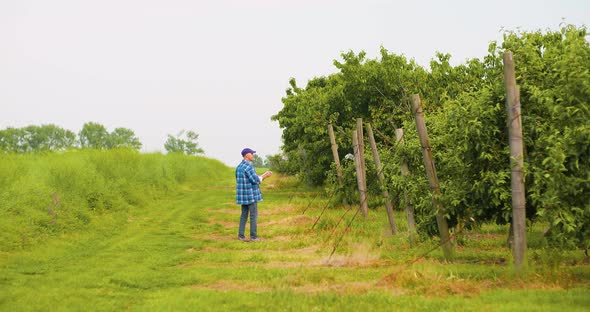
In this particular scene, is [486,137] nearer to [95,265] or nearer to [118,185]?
[95,265]

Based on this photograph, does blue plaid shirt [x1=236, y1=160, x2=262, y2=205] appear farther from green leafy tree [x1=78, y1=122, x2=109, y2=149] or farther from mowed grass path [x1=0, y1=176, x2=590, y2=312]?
green leafy tree [x1=78, y1=122, x2=109, y2=149]

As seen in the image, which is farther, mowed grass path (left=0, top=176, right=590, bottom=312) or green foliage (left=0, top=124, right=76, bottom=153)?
green foliage (left=0, top=124, right=76, bottom=153)

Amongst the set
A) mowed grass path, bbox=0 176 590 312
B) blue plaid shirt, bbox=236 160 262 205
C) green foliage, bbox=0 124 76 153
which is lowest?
mowed grass path, bbox=0 176 590 312

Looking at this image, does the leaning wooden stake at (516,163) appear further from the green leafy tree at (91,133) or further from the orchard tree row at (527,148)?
the green leafy tree at (91,133)

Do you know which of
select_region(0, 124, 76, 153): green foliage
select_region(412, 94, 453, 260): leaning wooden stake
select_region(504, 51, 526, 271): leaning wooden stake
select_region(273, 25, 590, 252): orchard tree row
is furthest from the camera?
select_region(0, 124, 76, 153): green foliage

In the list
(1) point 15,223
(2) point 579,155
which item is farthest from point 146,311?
(1) point 15,223

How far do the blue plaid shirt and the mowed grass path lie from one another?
43.5 inches

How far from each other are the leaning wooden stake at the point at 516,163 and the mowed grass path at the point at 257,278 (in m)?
0.58

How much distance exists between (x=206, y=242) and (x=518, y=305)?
8.65 m

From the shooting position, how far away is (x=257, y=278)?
866 centimetres

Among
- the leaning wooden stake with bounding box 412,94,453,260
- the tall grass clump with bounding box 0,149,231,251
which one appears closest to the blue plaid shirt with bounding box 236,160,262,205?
the tall grass clump with bounding box 0,149,231,251

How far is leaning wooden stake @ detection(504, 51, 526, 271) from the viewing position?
7969mm

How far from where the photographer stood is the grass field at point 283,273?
6.88 meters

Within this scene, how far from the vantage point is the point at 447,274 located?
27.2 ft
